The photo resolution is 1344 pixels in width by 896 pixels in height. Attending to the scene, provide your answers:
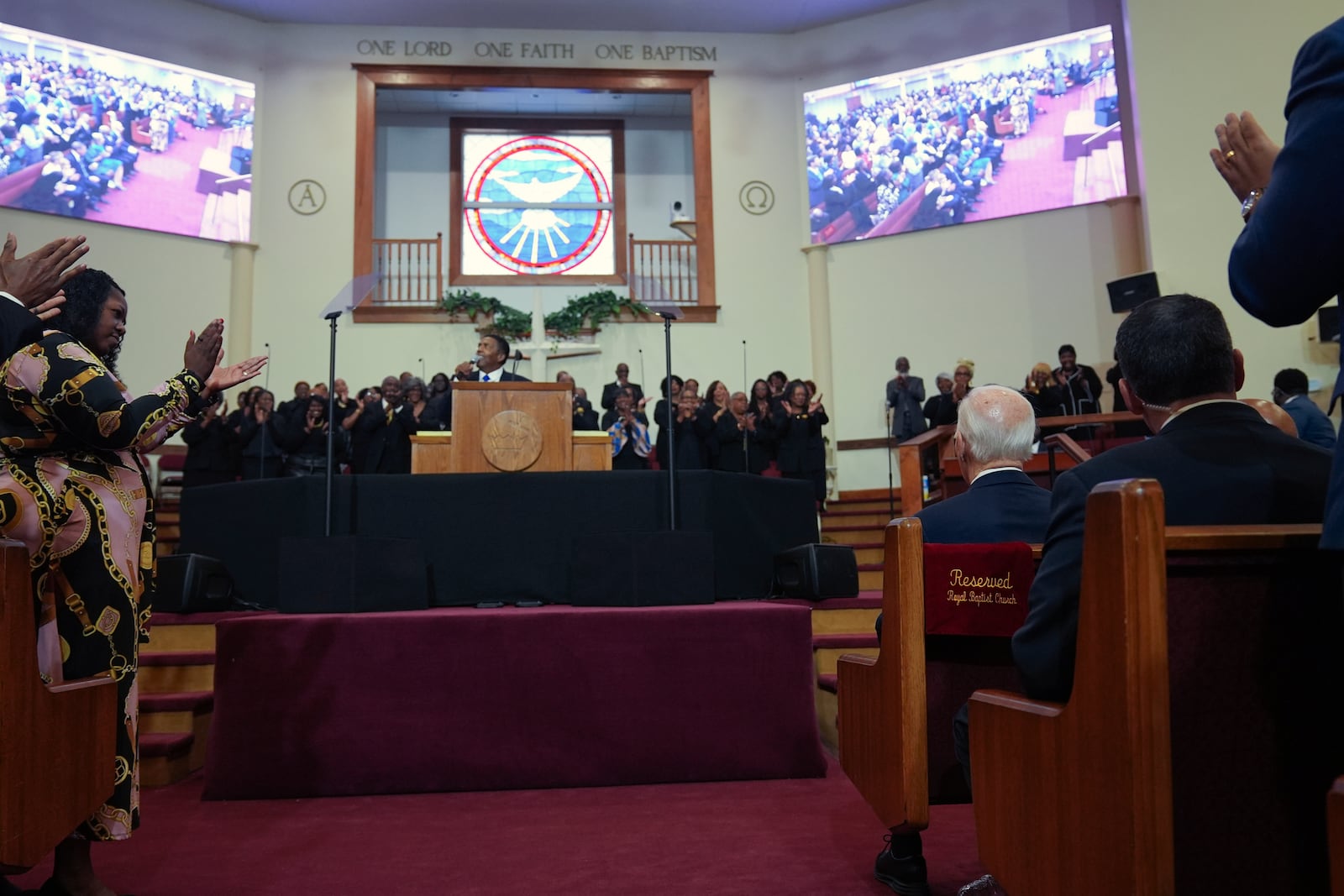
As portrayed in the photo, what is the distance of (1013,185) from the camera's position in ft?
34.1

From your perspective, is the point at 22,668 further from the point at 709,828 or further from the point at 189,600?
the point at 189,600

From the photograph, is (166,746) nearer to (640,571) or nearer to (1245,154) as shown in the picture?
(640,571)

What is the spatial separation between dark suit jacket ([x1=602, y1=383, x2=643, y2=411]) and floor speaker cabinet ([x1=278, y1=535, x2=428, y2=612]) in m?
4.88

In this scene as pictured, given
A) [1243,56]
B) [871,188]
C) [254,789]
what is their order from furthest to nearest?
[871,188] < [1243,56] < [254,789]

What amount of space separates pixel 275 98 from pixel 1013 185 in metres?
7.56

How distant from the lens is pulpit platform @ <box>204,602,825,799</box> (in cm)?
316

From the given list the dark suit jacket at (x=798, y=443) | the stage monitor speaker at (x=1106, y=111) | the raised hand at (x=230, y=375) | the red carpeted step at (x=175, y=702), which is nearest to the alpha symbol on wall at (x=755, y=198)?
the stage monitor speaker at (x=1106, y=111)

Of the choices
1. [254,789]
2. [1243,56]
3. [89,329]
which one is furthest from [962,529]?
[1243,56]

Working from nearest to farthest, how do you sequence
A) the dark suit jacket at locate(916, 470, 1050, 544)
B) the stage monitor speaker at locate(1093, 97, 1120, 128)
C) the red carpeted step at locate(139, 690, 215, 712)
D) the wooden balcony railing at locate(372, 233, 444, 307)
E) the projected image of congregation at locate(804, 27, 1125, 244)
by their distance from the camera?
1. the dark suit jacket at locate(916, 470, 1050, 544)
2. the red carpeted step at locate(139, 690, 215, 712)
3. the stage monitor speaker at locate(1093, 97, 1120, 128)
4. the projected image of congregation at locate(804, 27, 1125, 244)
5. the wooden balcony railing at locate(372, 233, 444, 307)

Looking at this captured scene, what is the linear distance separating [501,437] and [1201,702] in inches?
147

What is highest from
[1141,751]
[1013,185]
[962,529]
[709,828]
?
[1013,185]

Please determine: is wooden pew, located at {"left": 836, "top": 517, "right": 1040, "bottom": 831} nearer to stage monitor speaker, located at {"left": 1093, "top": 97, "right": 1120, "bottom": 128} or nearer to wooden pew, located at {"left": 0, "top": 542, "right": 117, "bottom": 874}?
wooden pew, located at {"left": 0, "top": 542, "right": 117, "bottom": 874}

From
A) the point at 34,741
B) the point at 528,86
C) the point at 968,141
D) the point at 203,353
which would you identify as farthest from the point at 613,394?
the point at 34,741

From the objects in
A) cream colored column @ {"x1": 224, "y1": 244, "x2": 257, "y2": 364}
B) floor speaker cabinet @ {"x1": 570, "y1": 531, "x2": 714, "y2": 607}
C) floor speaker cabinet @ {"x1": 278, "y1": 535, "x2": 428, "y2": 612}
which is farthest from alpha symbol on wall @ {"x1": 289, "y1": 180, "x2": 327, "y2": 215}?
floor speaker cabinet @ {"x1": 570, "y1": 531, "x2": 714, "y2": 607}
